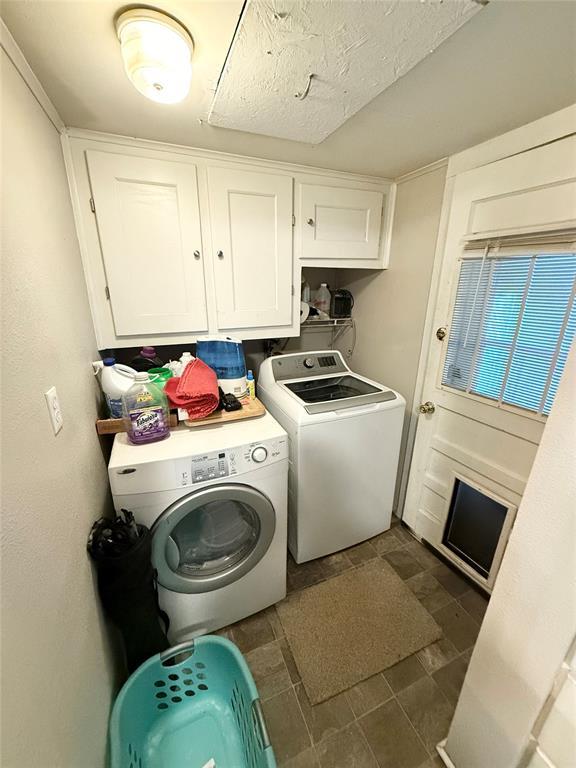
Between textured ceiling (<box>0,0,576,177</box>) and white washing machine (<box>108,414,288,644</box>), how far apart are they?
120 cm

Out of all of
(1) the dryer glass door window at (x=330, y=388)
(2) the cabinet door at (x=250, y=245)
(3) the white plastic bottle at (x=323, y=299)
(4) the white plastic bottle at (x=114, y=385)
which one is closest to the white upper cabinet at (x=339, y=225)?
(2) the cabinet door at (x=250, y=245)

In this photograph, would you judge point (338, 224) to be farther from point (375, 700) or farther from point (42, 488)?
point (375, 700)

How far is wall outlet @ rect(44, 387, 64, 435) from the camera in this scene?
0.77 m

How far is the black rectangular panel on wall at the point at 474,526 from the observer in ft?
4.88

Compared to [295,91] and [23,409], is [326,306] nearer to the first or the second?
[295,91]

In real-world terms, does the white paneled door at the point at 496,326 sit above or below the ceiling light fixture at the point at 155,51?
below

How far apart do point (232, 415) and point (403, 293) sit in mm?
1289

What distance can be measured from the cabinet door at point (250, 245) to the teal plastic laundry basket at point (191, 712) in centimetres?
148

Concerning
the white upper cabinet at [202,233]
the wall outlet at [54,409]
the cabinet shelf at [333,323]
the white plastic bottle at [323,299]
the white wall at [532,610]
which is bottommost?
the white wall at [532,610]

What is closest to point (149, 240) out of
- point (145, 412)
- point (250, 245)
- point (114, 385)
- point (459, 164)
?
point (250, 245)

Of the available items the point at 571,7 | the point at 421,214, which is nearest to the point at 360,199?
the point at 421,214

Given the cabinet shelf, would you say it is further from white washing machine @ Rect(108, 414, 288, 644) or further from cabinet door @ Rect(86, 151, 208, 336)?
white washing machine @ Rect(108, 414, 288, 644)

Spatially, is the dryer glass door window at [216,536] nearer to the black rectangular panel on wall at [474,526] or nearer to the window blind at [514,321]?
the black rectangular panel on wall at [474,526]

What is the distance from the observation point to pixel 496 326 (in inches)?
53.0
